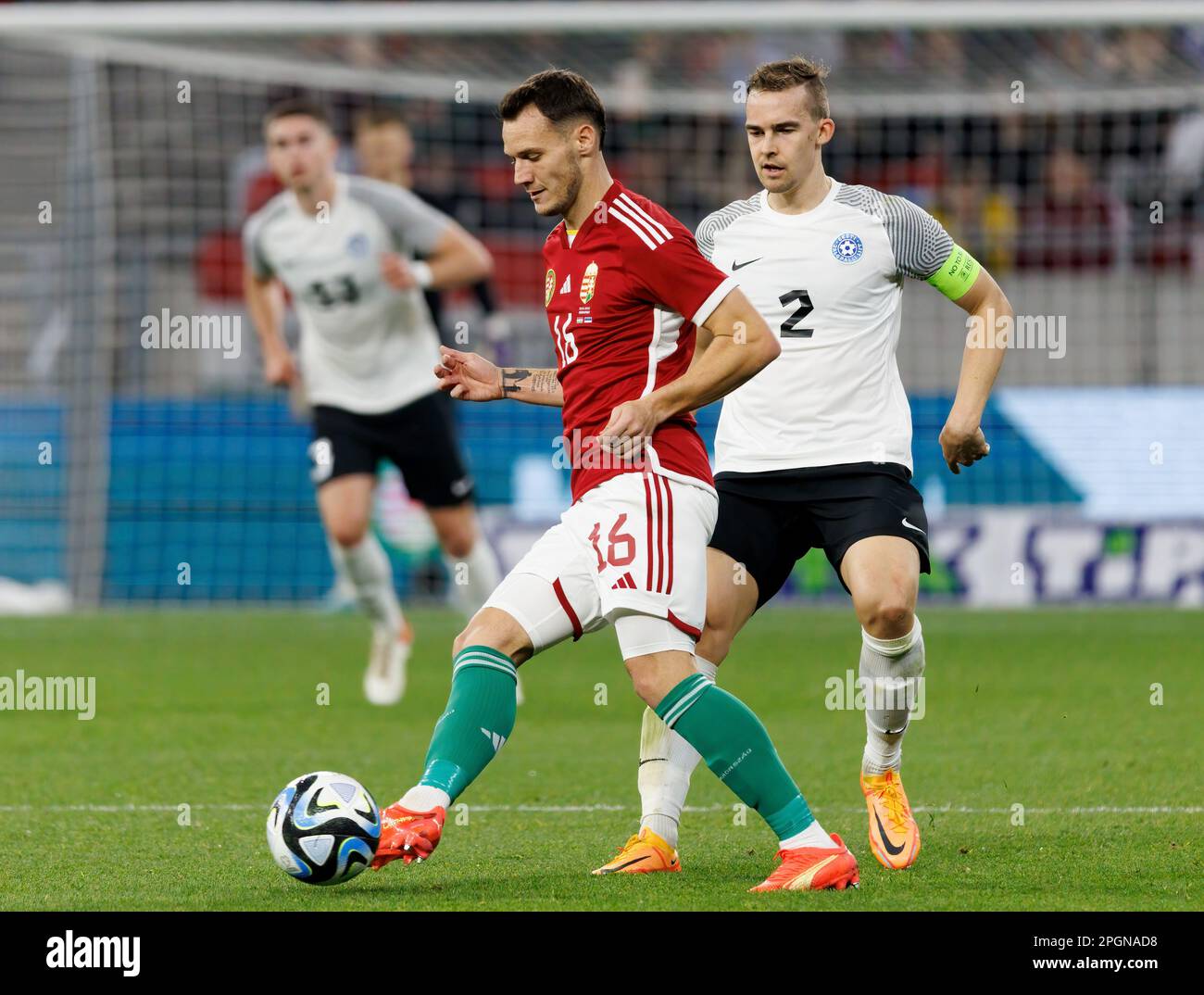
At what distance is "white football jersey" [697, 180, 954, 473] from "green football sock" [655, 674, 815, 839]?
3.75 ft

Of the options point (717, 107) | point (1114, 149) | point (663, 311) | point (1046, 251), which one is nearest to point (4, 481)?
point (717, 107)

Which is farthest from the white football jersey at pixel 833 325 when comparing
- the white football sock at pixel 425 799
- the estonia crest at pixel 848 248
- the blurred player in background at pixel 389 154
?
the blurred player in background at pixel 389 154

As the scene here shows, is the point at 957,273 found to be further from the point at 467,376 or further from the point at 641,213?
the point at 467,376

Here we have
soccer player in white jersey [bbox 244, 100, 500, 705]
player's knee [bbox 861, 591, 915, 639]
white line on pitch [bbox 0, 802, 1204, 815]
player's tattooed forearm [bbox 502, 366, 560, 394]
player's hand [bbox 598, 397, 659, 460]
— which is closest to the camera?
player's hand [bbox 598, 397, 659, 460]

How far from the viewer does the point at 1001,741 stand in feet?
27.4

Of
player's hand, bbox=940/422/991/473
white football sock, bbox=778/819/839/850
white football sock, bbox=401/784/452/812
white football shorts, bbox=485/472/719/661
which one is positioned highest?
player's hand, bbox=940/422/991/473

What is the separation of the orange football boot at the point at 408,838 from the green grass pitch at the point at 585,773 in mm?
152

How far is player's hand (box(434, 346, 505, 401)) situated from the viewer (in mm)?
5254

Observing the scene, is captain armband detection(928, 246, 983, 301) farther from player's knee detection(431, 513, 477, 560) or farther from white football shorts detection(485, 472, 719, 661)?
player's knee detection(431, 513, 477, 560)

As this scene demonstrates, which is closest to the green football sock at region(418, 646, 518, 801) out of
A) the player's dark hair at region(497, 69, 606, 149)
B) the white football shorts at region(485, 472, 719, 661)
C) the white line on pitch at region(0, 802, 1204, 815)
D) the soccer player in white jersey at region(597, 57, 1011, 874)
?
the white football shorts at region(485, 472, 719, 661)

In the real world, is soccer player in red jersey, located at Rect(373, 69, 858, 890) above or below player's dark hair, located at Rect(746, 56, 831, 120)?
below
